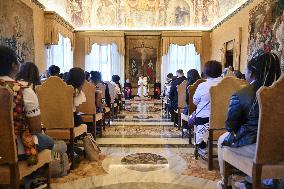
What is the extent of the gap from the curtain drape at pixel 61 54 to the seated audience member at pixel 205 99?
9119 millimetres

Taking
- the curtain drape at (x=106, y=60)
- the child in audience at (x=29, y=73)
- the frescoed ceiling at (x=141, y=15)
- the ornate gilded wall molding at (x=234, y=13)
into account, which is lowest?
the child in audience at (x=29, y=73)

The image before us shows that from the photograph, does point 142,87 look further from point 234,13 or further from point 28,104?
point 28,104

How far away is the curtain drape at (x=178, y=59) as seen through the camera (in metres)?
18.4

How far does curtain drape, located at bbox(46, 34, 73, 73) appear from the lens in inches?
517

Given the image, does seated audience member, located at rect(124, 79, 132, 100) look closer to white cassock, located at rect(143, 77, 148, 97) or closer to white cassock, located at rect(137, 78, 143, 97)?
white cassock, located at rect(137, 78, 143, 97)

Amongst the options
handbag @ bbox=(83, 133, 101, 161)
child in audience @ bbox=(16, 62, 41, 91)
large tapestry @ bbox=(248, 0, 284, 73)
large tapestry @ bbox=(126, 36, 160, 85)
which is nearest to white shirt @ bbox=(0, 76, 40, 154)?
child in audience @ bbox=(16, 62, 41, 91)

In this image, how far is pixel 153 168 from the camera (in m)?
4.46

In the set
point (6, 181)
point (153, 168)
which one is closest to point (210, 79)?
point (153, 168)

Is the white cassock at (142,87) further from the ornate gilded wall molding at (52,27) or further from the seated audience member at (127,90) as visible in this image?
the ornate gilded wall molding at (52,27)

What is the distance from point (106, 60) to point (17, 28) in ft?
32.6

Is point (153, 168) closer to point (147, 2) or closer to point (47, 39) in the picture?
point (47, 39)

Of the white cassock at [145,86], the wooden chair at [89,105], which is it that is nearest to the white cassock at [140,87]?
the white cassock at [145,86]

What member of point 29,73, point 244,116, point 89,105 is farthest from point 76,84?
point 244,116

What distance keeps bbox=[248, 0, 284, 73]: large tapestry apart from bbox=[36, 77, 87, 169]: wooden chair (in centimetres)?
551
